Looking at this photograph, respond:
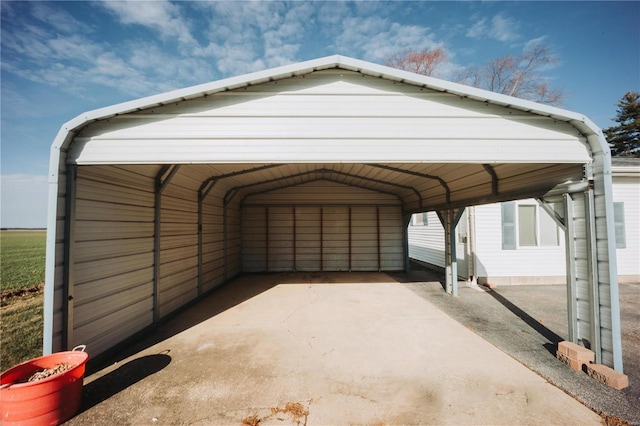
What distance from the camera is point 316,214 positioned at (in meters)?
11.8

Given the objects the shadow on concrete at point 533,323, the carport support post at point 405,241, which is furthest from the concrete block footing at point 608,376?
the carport support post at point 405,241

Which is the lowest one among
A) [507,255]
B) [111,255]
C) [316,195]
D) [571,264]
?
[507,255]

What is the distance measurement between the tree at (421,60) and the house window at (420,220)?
8501 mm

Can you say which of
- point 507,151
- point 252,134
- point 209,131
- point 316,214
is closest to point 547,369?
point 507,151

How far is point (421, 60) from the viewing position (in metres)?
15.8

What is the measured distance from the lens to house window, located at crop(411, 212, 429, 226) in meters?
12.3

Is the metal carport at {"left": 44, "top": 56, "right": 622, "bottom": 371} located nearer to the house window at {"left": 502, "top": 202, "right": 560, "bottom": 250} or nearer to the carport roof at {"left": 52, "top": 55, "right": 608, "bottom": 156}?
the carport roof at {"left": 52, "top": 55, "right": 608, "bottom": 156}

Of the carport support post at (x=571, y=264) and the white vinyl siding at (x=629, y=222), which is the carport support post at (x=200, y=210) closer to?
the carport support post at (x=571, y=264)

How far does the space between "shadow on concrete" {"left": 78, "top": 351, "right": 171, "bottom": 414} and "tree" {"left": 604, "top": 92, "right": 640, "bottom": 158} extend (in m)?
39.2

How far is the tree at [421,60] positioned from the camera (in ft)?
50.5

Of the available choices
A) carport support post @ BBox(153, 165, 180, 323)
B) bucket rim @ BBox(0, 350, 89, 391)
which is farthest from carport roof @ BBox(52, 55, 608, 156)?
bucket rim @ BBox(0, 350, 89, 391)

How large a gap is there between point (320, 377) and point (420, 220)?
35.7 feet

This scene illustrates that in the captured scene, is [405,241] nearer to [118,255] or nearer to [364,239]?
[364,239]

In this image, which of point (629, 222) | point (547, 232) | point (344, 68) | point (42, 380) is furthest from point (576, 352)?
point (629, 222)
